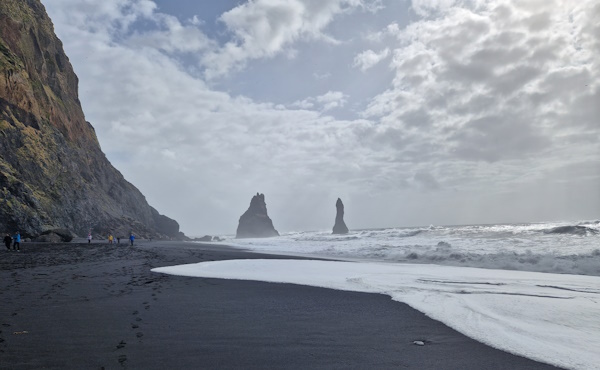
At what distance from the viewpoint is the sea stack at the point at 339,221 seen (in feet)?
407

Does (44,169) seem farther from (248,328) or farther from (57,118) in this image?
(248,328)

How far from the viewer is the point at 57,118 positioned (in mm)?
54125

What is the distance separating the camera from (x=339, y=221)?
125250mm

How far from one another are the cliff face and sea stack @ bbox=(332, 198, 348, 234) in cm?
7240

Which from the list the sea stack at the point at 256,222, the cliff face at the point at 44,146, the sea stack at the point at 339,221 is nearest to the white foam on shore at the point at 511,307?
the cliff face at the point at 44,146

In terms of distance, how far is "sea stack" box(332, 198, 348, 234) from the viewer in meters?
124

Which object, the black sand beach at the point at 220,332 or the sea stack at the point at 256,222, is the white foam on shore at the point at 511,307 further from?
the sea stack at the point at 256,222

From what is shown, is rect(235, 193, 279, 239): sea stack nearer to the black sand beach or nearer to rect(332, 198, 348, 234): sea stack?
rect(332, 198, 348, 234): sea stack

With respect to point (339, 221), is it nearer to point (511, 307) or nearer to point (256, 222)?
point (256, 222)

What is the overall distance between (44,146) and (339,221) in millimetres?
94847

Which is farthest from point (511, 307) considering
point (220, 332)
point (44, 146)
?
point (44, 146)

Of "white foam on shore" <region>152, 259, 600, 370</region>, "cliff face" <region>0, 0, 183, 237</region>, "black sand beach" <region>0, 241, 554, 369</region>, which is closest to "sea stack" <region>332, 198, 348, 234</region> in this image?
"cliff face" <region>0, 0, 183, 237</region>

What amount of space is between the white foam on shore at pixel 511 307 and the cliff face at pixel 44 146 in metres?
33.7

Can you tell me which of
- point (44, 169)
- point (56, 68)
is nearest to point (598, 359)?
point (44, 169)
